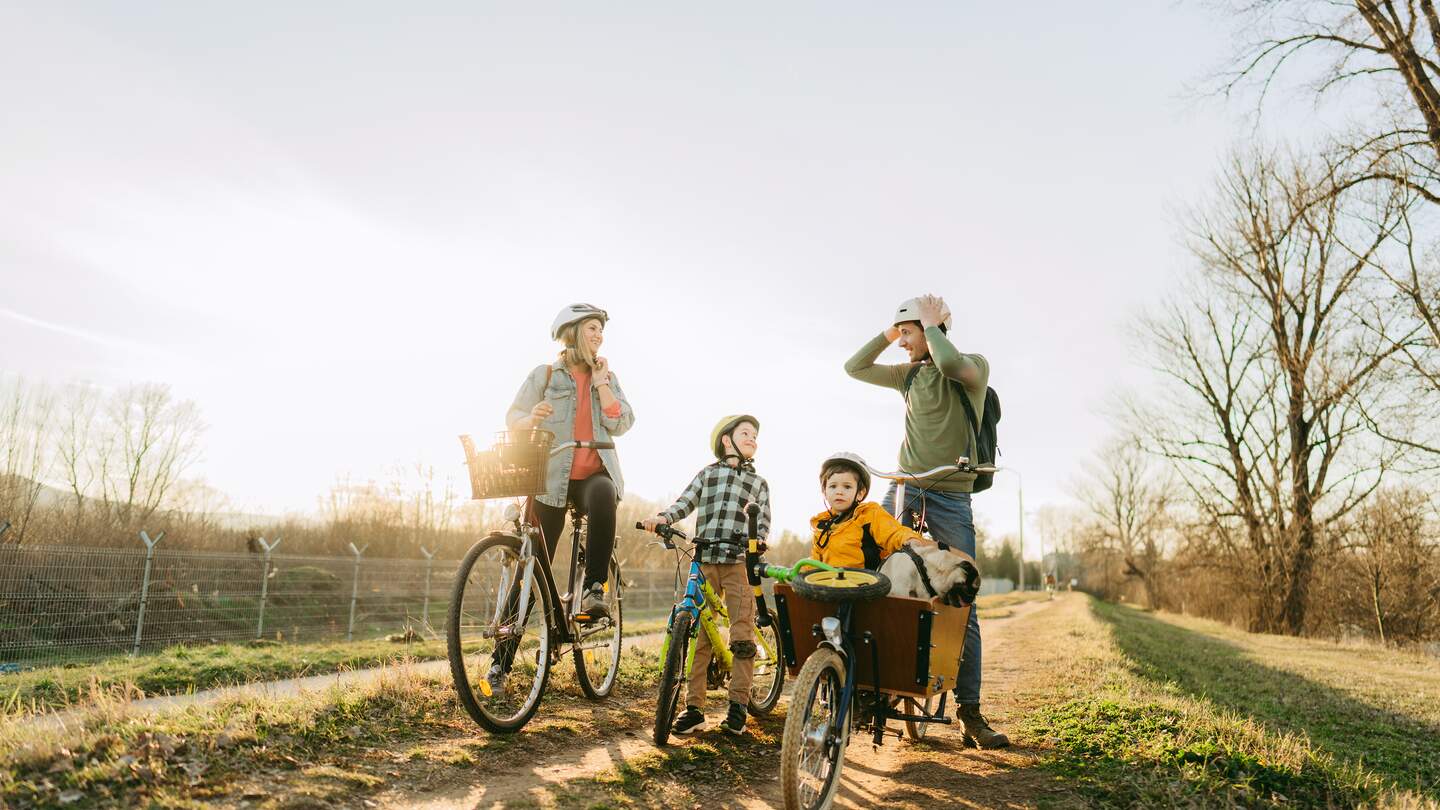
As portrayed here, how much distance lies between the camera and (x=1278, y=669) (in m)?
10.8

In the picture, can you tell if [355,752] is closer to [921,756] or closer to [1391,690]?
[921,756]

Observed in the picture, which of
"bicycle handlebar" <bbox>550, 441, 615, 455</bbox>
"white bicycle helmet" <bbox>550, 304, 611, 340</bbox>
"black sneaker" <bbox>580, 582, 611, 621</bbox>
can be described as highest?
"white bicycle helmet" <bbox>550, 304, 611, 340</bbox>

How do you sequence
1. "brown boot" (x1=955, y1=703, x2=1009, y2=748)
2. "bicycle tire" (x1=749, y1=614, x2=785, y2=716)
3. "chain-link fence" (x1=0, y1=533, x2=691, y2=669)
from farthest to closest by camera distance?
1. "chain-link fence" (x1=0, y1=533, x2=691, y2=669)
2. "bicycle tire" (x1=749, y1=614, x2=785, y2=716)
3. "brown boot" (x1=955, y1=703, x2=1009, y2=748)

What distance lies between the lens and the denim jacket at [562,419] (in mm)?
4805

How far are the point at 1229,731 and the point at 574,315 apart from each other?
165 inches

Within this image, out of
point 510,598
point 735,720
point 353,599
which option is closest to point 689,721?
point 735,720

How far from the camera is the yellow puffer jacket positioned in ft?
12.6

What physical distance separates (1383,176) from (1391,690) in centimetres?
672

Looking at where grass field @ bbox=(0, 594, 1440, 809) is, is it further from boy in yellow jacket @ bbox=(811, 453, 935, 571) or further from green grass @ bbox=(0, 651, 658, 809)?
boy in yellow jacket @ bbox=(811, 453, 935, 571)

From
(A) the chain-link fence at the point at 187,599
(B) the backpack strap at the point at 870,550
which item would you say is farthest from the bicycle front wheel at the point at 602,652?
(A) the chain-link fence at the point at 187,599

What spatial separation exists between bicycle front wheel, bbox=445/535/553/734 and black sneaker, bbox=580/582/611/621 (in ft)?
0.93

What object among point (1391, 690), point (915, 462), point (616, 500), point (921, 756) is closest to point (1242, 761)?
point (921, 756)

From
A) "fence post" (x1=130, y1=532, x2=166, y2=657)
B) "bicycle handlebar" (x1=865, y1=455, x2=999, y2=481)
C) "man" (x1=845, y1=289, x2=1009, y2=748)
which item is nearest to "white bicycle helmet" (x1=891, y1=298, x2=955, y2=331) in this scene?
"man" (x1=845, y1=289, x2=1009, y2=748)

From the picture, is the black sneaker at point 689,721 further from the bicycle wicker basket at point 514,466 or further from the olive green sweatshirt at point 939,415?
the olive green sweatshirt at point 939,415
